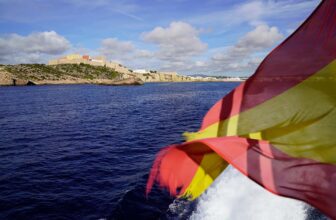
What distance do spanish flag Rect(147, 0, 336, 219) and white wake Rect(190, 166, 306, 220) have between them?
9.43m

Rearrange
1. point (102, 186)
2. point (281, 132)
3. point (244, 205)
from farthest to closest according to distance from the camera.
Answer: point (102, 186), point (244, 205), point (281, 132)

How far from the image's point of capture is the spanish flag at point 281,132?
5520 mm

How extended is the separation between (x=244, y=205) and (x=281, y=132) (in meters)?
10.6

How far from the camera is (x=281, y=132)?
21.0 ft

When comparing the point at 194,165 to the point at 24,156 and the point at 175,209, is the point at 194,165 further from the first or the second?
the point at 24,156

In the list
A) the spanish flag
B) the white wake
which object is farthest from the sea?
the spanish flag

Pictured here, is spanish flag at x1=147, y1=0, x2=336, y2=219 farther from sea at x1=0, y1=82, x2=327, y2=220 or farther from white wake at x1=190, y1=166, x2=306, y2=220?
white wake at x1=190, y1=166, x2=306, y2=220

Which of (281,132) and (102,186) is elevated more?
(281,132)

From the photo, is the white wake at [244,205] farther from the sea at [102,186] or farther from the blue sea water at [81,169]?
the blue sea water at [81,169]

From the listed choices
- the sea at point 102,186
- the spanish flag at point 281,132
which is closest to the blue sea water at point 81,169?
the sea at point 102,186

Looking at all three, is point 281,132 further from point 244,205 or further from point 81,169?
point 81,169

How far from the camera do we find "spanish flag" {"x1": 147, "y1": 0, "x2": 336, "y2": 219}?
217 inches

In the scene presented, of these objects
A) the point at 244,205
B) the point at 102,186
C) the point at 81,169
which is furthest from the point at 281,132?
the point at 81,169

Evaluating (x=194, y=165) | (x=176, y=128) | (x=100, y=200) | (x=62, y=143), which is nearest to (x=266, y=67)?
(x=194, y=165)
